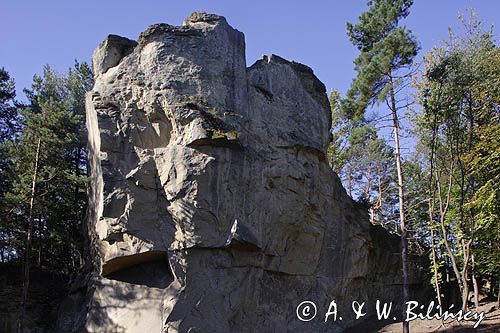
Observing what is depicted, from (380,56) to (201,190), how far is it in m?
6.93

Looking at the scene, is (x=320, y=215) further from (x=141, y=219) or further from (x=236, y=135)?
(x=141, y=219)

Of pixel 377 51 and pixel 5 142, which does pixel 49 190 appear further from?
pixel 377 51

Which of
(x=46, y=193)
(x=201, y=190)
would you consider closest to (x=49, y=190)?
(x=46, y=193)

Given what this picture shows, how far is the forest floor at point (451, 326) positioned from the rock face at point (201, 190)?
73.4 inches

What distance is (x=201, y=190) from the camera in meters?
12.9

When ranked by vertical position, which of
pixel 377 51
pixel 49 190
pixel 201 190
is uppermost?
pixel 377 51

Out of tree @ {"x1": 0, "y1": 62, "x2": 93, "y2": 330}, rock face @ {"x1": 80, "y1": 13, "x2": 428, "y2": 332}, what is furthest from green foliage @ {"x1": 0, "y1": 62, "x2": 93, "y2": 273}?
rock face @ {"x1": 80, "y1": 13, "x2": 428, "y2": 332}

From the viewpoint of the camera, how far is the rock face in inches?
498

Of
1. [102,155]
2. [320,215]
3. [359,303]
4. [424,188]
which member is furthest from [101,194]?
[424,188]

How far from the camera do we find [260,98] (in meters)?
15.1

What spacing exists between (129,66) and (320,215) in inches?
293

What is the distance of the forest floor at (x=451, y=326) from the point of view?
13.4 metres

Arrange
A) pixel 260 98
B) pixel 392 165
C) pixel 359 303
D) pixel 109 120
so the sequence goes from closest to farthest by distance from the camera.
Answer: pixel 109 120 < pixel 260 98 < pixel 359 303 < pixel 392 165

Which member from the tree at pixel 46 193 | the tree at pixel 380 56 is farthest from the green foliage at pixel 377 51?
the tree at pixel 46 193
